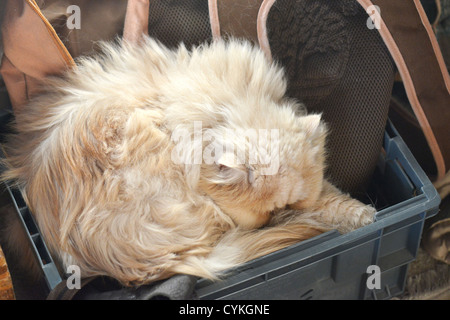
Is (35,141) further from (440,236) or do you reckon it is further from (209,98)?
(440,236)

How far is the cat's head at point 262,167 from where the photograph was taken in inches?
51.5

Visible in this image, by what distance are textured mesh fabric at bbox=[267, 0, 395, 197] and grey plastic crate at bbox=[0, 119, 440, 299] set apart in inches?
5.0

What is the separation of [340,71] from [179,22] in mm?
568

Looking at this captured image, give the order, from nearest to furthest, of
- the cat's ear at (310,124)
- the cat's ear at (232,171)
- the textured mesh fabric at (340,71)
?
the cat's ear at (232,171)
the cat's ear at (310,124)
the textured mesh fabric at (340,71)

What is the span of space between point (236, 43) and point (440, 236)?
101cm

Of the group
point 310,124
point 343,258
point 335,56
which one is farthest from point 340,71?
point 343,258

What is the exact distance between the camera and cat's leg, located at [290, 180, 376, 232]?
4.86 feet

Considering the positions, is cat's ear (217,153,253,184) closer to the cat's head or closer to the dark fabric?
the cat's head

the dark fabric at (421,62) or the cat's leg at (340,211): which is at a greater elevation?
the dark fabric at (421,62)

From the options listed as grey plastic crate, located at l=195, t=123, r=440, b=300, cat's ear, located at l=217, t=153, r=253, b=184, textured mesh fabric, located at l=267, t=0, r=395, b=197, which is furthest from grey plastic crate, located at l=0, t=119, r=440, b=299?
cat's ear, located at l=217, t=153, r=253, b=184

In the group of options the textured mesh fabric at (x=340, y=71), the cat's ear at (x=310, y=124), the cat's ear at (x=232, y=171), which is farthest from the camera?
the textured mesh fabric at (x=340, y=71)

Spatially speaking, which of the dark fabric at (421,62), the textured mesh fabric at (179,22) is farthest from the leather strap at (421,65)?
the textured mesh fabric at (179,22)

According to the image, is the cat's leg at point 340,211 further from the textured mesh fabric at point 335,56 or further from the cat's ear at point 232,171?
the cat's ear at point 232,171

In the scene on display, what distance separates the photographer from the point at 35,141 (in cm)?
142
